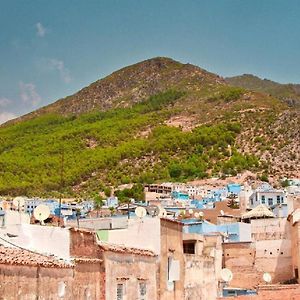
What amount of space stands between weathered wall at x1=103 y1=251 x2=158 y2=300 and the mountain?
83694mm

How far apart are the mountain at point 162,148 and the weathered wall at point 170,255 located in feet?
266

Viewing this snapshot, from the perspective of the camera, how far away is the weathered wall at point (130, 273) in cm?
2075

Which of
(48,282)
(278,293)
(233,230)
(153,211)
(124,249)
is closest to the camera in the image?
(48,282)

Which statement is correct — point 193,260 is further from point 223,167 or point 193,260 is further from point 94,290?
point 223,167

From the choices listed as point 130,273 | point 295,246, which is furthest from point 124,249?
point 295,246

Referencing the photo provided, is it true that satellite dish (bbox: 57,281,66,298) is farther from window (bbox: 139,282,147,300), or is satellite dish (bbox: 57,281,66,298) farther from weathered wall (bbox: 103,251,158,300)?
window (bbox: 139,282,147,300)

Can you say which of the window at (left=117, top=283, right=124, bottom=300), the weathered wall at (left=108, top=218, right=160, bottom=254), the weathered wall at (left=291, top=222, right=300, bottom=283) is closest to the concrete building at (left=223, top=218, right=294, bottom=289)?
the weathered wall at (left=291, top=222, right=300, bottom=283)

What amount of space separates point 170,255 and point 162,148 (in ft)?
395

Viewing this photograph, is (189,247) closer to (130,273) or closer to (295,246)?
(295,246)

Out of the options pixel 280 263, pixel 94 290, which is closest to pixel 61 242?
pixel 94 290

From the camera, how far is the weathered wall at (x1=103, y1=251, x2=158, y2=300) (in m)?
20.8

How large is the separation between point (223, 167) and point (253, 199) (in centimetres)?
6300

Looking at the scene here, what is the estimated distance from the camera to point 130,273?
2231cm

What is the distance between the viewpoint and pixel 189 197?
308 feet
